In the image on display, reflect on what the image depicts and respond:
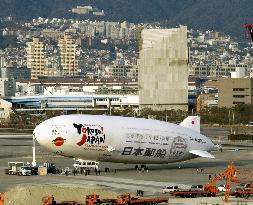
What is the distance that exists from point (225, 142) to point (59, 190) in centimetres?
8561

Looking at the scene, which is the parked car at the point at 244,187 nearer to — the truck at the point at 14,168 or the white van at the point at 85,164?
the white van at the point at 85,164

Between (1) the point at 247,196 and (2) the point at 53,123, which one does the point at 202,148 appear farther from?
(1) the point at 247,196

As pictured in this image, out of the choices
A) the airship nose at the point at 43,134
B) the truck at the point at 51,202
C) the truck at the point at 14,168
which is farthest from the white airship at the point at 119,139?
the truck at the point at 51,202

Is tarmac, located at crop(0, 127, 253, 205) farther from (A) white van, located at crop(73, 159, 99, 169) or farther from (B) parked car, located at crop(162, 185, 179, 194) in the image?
(A) white van, located at crop(73, 159, 99, 169)

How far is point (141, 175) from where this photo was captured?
4203 inches

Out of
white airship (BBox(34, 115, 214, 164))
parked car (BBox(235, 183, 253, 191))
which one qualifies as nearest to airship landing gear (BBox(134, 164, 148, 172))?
white airship (BBox(34, 115, 214, 164))

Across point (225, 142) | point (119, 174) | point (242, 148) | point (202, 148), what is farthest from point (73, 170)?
point (225, 142)

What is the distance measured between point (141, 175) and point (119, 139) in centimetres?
399

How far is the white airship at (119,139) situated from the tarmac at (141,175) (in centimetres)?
165

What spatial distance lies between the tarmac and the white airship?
5.41ft

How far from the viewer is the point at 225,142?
6506 inches

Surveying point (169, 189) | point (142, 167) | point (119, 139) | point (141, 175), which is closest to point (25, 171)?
point (119, 139)

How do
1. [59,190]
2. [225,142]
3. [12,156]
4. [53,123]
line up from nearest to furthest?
1. [59,190]
2. [53,123]
3. [12,156]
4. [225,142]

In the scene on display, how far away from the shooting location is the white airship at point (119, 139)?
104500 millimetres
